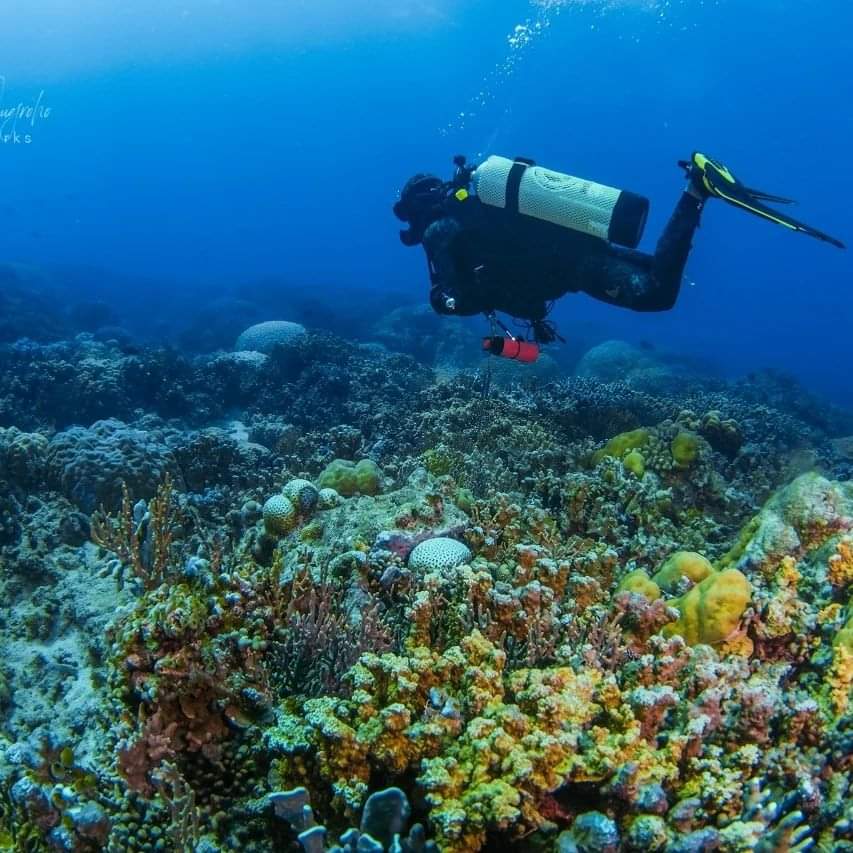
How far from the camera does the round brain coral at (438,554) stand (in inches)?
167

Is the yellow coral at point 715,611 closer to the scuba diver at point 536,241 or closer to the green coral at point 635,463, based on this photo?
the green coral at point 635,463

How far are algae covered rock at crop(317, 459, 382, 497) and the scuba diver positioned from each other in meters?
2.17

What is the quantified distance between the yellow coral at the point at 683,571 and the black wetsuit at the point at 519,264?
4.16 m

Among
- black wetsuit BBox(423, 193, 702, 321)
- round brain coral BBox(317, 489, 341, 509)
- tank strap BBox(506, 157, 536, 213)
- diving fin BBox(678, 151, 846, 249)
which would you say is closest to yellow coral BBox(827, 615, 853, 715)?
round brain coral BBox(317, 489, 341, 509)

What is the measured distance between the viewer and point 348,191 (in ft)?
429

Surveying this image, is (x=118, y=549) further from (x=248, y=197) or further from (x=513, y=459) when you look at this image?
(x=248, y=197)

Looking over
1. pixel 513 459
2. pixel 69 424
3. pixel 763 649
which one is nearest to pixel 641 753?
pixel 763 649

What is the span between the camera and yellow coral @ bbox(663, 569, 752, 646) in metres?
3.27

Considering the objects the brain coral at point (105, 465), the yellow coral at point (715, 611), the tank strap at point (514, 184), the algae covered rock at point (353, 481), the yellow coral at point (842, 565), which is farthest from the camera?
the tank strap at point (514, 184)

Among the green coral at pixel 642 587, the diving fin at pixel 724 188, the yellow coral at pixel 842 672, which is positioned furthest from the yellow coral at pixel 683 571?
the diving fin at pixel 724 188

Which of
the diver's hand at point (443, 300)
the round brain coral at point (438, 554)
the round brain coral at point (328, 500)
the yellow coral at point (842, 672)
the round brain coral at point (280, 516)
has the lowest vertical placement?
the round brain coral at point (280, 516)

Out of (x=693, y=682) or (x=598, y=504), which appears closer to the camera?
(x=693, y=682)

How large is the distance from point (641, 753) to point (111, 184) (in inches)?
5599

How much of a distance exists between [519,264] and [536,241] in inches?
13.8
